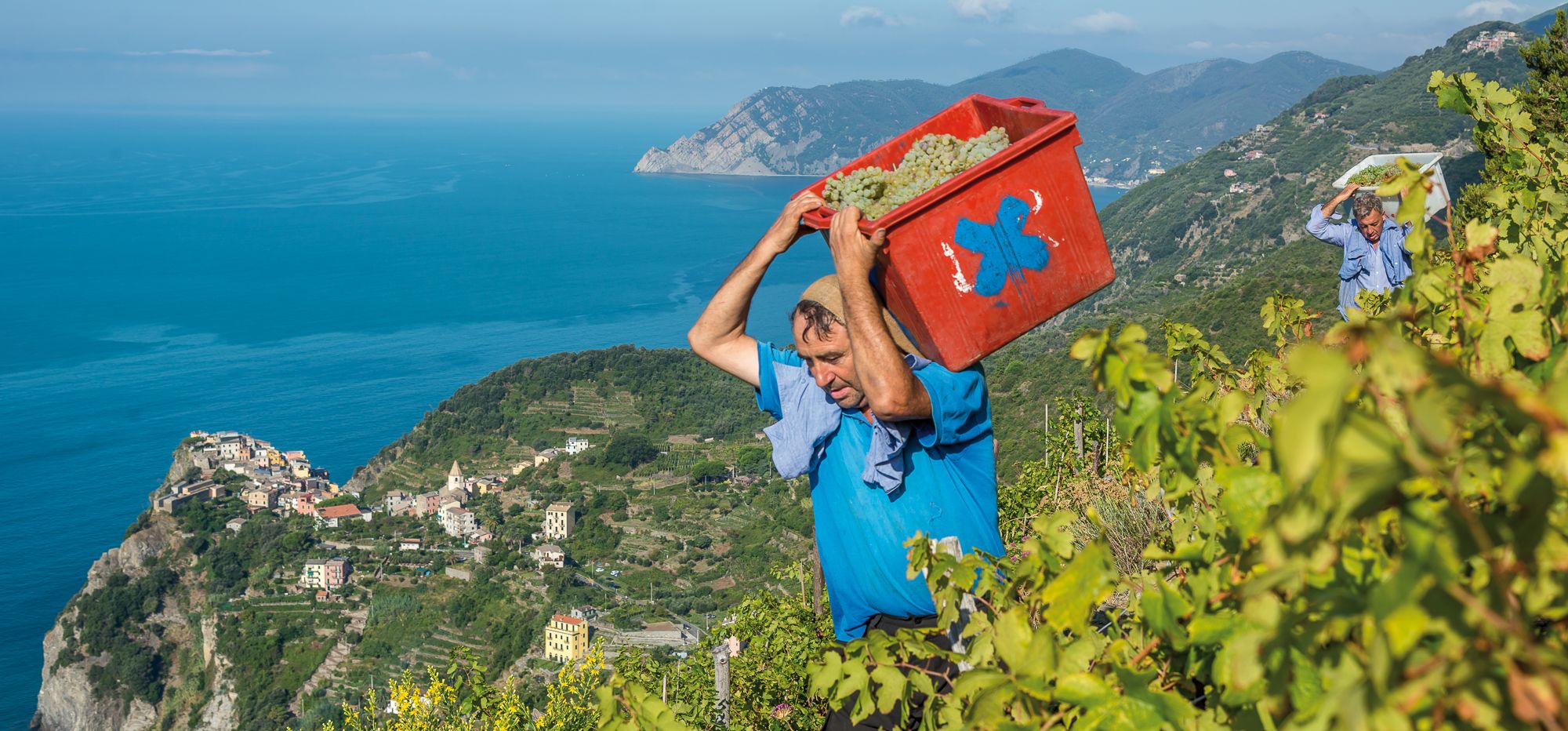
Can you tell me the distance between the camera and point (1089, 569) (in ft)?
3.98

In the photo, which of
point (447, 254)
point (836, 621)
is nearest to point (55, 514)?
point (447, 254)

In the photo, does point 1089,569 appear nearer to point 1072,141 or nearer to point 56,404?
point 1072,141

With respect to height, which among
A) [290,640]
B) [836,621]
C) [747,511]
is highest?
[836,621]

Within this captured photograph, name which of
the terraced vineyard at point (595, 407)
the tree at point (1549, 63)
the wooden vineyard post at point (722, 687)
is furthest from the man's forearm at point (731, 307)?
the terraced vineyard at point (595, 407)

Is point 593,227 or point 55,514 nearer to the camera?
point 55,514

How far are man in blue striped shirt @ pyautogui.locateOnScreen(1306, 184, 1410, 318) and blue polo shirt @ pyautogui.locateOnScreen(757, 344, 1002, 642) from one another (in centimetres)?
343

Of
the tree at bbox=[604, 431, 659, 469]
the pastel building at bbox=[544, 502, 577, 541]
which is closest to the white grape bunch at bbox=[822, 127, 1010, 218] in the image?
the pastel building at bbox=[544, 502, 577, 541]

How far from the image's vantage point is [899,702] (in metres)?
2.44

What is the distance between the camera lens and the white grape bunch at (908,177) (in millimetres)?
→ 2830

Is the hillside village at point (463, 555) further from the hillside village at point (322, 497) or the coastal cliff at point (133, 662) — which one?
the coastal cliff at point (133, 662)

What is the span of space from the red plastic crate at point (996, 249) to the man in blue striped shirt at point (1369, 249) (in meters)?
3.24

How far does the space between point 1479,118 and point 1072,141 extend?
0.98m

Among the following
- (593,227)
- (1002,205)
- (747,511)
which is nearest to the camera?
(1002,205)

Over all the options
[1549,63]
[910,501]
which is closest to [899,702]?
[910,501]
